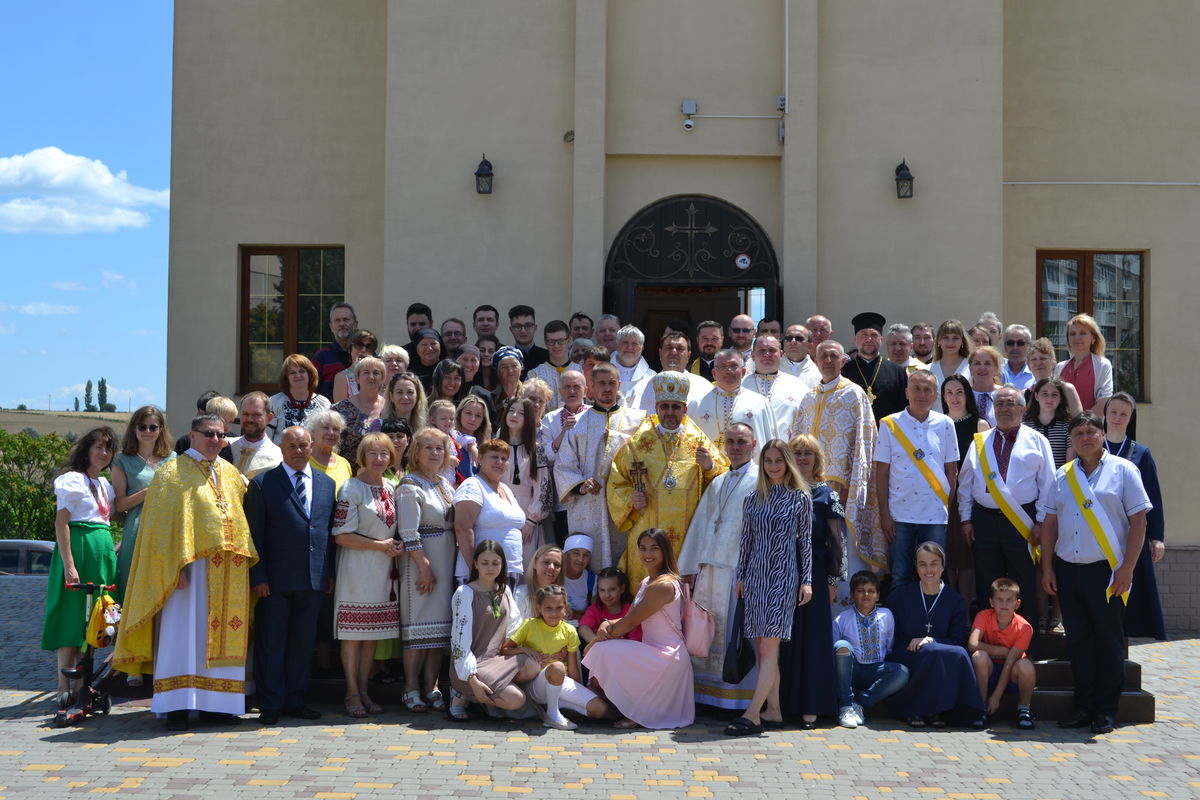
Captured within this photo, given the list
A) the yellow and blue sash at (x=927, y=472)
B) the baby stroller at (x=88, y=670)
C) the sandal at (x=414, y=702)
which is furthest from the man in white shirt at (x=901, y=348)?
the baby stroller at (x=88, y=670)

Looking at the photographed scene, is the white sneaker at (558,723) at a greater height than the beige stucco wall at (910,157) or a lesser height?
lesser

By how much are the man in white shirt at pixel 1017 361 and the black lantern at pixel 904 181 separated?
2428 millimetres

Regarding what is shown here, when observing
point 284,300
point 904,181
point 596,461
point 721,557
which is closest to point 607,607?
point 721,557

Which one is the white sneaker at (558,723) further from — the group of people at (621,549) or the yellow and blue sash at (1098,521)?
the yellow and blue sash at (1098,521)

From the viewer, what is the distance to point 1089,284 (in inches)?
524

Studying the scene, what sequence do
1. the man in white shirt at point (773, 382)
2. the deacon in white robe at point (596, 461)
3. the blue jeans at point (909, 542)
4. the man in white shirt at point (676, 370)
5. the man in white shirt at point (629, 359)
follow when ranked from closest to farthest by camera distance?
the blue jeans at point (909, 542)
the deacon in white robe at point (596, 461)
the man in white shirt at point (676, 370)
the man in white shirt at point (773, 382)
the man in white shirt at point (629, 359)

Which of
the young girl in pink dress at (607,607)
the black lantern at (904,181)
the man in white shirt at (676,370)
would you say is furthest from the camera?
the black lantern at (904,181)

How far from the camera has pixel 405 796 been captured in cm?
605

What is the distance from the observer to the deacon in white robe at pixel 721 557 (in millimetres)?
7863

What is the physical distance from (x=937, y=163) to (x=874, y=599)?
18.1 feet

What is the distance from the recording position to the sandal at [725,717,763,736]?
737cm

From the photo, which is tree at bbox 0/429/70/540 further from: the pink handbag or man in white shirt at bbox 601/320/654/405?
the pink handbag

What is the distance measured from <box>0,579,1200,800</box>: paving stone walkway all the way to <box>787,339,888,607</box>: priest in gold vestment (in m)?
1.27

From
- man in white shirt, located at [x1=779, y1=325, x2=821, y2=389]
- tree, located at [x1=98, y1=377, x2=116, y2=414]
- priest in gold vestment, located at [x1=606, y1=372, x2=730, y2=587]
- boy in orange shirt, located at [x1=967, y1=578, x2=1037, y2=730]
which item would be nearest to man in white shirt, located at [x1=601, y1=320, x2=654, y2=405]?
man in white shirt, located at [x1=779, y1=325, x2=821, y2=389]
